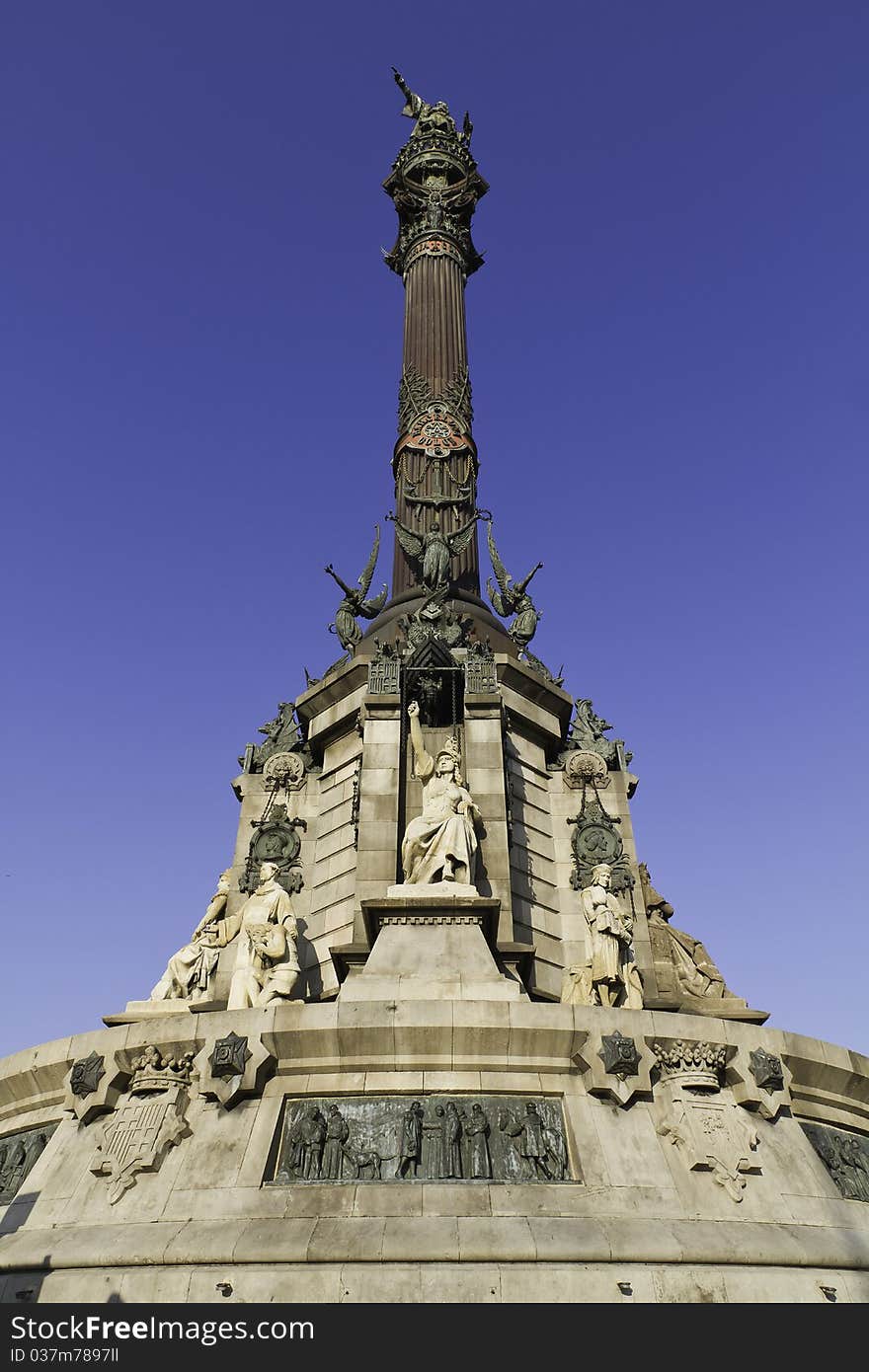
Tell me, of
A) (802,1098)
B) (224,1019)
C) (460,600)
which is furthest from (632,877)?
(224,1019)

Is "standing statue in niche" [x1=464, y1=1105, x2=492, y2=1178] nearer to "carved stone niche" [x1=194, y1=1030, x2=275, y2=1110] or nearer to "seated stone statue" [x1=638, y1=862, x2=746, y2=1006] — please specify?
"carved stone niche" [x1=194, y1=1030, x2=275, y2=1110]

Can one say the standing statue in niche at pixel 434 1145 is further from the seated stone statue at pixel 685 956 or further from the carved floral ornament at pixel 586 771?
the carved floral ornament at pixel 586 771

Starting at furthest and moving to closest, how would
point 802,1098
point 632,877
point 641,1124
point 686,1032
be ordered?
point 632,877
point 802,1098
point 686,1032
point 641,1124

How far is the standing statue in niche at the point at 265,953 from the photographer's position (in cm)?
1481

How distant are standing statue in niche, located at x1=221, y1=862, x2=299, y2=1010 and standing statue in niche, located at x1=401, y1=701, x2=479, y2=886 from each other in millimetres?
2211

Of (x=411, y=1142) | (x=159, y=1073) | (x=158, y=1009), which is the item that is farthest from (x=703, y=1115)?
(x=158, y=1009)

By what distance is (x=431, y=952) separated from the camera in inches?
546

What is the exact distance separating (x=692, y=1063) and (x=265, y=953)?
7050 mm

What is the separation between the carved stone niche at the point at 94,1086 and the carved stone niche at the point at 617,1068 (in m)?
5.56

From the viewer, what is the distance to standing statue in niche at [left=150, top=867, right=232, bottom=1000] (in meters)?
17.5

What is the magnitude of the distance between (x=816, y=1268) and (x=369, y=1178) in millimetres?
4493

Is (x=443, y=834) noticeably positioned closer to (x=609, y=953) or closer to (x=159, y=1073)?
(x=609, y=953)
